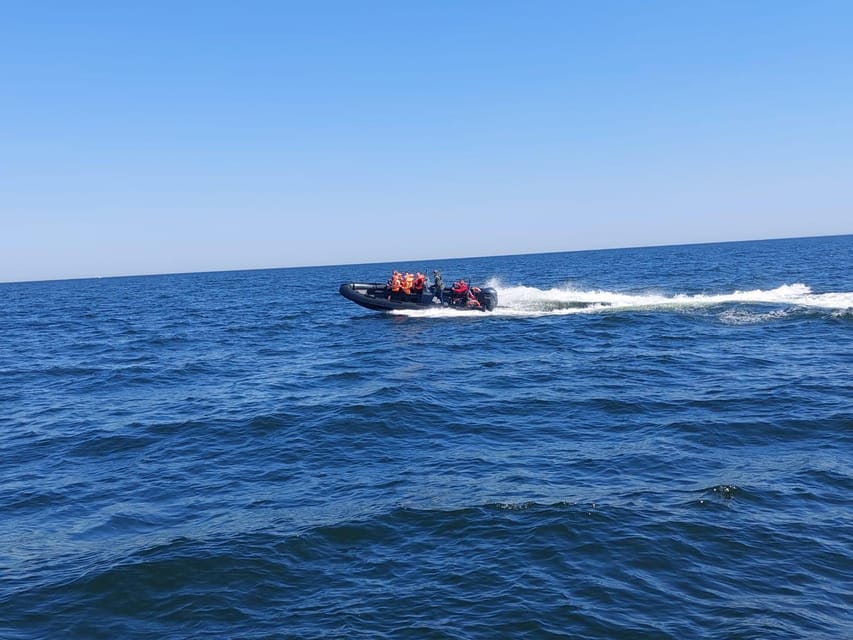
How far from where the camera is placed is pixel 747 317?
28016 millimetres

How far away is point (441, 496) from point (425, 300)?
24.3 meters

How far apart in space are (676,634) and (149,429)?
12.9 metres

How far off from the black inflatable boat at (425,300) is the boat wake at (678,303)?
440 millimetres

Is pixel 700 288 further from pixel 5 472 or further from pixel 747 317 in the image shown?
pixel 5 472

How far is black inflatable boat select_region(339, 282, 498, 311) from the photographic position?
112ft

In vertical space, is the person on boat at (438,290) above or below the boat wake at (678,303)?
above

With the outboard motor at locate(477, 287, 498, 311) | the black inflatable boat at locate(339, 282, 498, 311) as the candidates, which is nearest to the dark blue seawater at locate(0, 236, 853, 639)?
the black inflatable boat at locate(339, 282, 498, 311)

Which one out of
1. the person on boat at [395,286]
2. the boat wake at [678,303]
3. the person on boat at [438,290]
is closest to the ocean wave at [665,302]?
the boat wake at [678,303]

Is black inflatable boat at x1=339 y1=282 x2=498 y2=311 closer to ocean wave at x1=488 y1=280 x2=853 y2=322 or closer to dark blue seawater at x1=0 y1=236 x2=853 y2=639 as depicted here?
ocean wave at x1=488 y1=280 x2=853 y2=322

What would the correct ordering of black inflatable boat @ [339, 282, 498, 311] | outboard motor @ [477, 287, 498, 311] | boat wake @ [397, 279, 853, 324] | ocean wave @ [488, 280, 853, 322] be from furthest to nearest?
1. outboard motor @ [477, 287, 498, 311]
2. black inflatable boat @ [339, 282, 498, 311]
3. ocean wave @ [488, 280, 853, 322]
4. boat wake @ [397, 279, 853, 324]

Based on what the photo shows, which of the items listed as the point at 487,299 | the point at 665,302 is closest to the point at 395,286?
the point at 487,299

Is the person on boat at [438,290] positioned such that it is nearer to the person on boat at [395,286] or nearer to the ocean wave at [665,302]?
the person on boat at [395,286]

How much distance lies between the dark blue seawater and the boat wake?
658cm

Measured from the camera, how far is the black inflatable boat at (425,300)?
3425 cm
